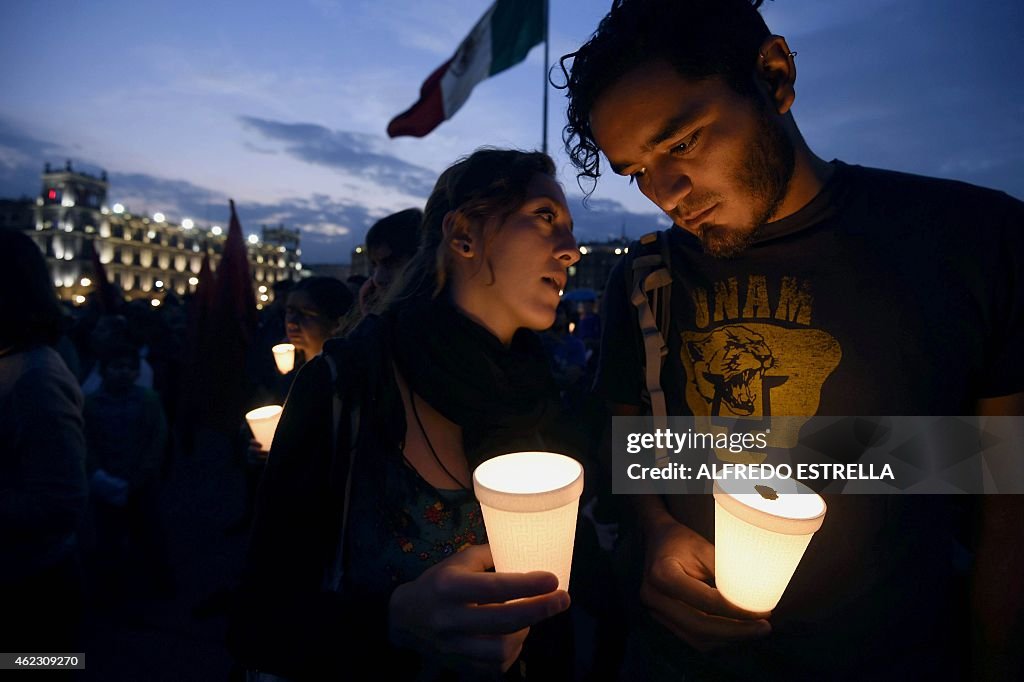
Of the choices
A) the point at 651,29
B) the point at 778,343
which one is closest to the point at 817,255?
the point at 778,343

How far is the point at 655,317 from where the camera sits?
79.4 inches

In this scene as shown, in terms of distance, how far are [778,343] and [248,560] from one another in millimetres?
1978

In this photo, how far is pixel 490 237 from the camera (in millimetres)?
→ 1799

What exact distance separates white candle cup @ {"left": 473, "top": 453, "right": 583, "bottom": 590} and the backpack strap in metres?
0.86

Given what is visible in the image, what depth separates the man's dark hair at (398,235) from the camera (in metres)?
3.56

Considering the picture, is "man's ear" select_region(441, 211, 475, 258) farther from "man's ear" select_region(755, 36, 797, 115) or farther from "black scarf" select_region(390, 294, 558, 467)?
"man's ear" select_region(755, 36, 797, 115)

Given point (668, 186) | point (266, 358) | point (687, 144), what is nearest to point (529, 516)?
point (668, 186)

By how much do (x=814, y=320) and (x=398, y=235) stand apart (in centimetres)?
286

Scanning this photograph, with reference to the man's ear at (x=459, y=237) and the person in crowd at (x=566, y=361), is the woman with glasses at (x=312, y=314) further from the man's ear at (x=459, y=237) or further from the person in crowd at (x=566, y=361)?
the person in crowd at (x=566, y=361)

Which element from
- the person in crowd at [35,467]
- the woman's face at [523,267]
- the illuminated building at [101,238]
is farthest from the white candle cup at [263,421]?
the illuminated building at [101,238]

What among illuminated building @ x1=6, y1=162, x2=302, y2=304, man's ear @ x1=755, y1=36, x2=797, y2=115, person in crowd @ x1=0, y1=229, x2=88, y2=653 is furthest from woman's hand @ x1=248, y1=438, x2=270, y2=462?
illuminated building @ x1=6, y1=162, x2=302, y2=304

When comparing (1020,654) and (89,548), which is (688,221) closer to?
(1020,654)

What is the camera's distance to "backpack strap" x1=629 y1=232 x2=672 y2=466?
1.97 metres

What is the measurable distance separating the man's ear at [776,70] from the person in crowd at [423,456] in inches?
35.1
